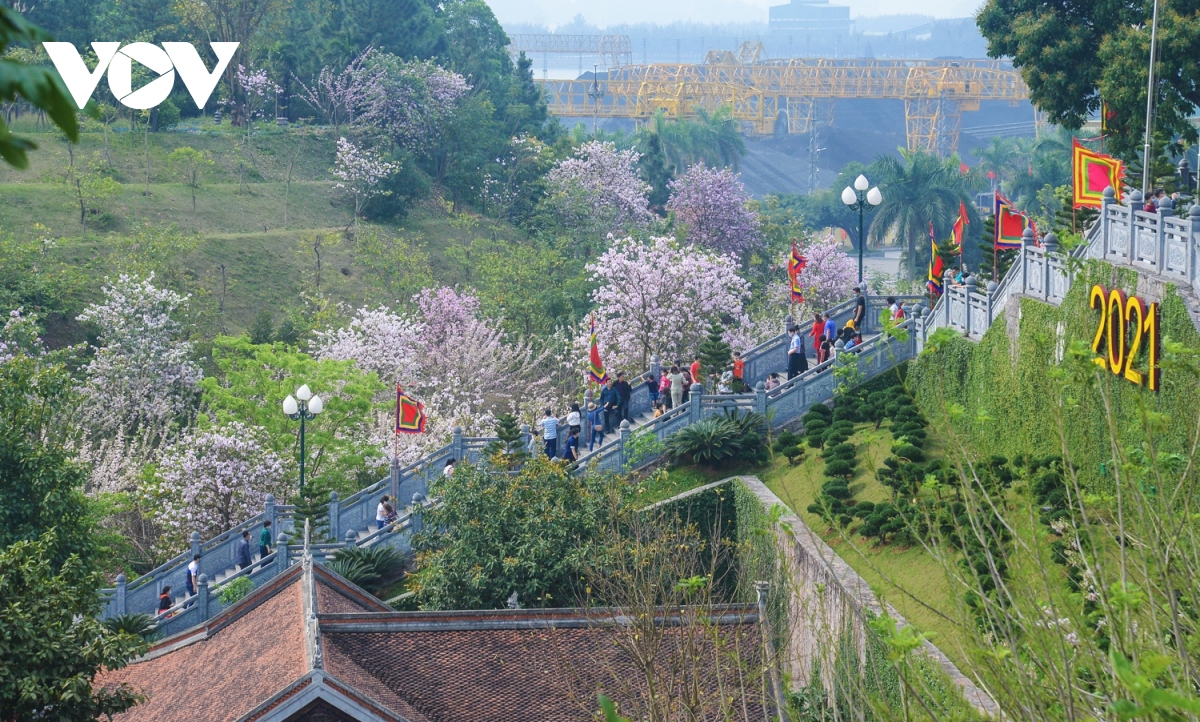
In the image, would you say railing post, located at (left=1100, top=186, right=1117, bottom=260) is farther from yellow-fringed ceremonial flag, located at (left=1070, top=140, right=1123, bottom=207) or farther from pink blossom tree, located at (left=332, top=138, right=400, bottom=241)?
pink blossom tree, located at (left=332, top=138, right=400, bottom=241)

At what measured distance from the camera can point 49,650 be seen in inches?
625

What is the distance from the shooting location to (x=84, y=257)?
56.0m

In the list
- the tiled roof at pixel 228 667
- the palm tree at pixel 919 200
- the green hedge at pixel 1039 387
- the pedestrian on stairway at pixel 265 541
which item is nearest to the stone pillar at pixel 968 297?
the green hedge at pixel 1039 387

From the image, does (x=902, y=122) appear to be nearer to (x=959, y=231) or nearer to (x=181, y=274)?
(x=181, y=274)

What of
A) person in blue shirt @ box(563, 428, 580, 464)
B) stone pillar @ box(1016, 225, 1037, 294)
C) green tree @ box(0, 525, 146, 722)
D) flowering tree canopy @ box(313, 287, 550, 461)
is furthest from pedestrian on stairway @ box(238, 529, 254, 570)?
stone pillar @ box(1016, 225, 1037, 294)

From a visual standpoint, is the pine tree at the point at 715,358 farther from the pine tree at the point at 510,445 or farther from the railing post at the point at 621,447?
the pine tree at the point at 510,445

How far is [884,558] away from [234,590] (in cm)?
1229

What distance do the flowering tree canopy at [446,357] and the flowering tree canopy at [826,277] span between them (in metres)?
10.7

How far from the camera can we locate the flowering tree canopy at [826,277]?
53.9 meters

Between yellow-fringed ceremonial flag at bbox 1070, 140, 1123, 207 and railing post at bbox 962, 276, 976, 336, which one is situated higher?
yellow-fringed ceremonial flag at bbox 1070, 140, 1123, 207

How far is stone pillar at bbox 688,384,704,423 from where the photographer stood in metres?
30.8

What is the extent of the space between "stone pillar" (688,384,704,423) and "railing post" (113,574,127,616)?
1176 cm

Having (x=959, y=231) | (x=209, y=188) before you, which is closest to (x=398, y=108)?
(x=209, y=188)

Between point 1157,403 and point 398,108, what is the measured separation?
186 ft
